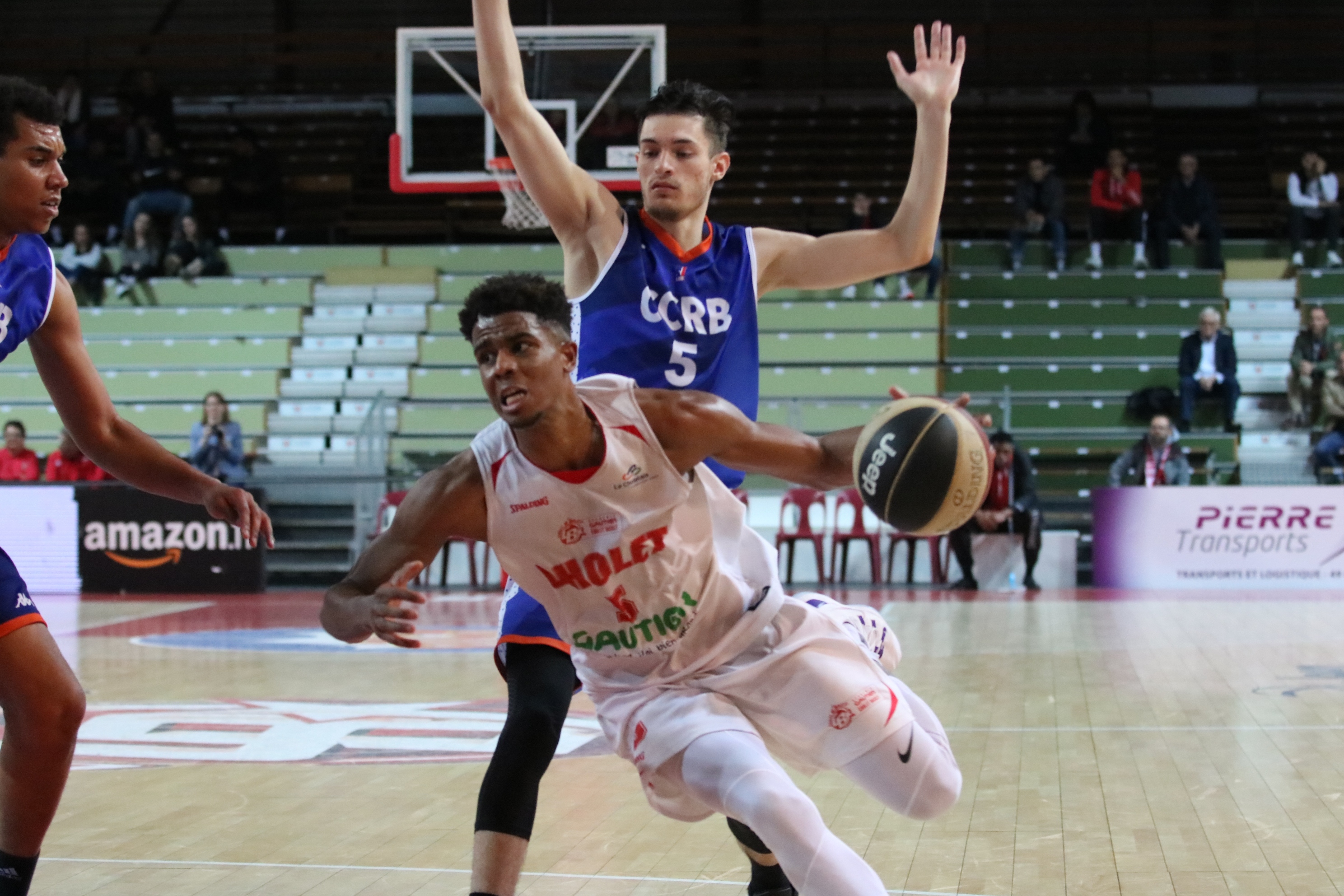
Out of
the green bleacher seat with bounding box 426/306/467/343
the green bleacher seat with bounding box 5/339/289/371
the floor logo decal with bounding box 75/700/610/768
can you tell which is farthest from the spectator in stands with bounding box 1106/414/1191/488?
the green bleacher seat with bounding box 5/339/289/371

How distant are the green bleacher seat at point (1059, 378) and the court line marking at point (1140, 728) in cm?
1081

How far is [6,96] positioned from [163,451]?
0.97m

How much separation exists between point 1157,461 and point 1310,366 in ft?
9.35

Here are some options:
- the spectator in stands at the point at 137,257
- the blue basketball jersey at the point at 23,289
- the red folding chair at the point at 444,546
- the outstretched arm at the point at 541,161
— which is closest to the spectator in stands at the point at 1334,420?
the red folding chair at the point at 444,546

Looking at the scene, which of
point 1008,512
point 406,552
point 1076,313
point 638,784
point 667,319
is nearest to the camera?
point 406,552

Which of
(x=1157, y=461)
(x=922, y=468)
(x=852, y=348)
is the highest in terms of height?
(x=852, y=348)

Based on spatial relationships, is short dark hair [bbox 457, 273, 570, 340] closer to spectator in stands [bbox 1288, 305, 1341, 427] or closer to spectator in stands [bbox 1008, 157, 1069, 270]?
spectator in stands [bbox 1288, 305, 1341, 427]

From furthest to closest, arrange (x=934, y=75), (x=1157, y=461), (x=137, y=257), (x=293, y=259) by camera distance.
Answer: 1. (x=293, y=259)
2. (x=137, y=257)
3. (x=1157, y=461)
4. (x=934, y=75)

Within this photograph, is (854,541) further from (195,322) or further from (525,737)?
(525,737)

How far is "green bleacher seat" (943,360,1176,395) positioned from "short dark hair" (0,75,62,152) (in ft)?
48.2

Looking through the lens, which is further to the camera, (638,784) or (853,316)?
(853,316)

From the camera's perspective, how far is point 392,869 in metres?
4.51

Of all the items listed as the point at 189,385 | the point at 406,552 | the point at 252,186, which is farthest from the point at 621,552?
the point at 252,186

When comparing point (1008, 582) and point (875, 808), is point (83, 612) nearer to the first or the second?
point (1008, 582)
